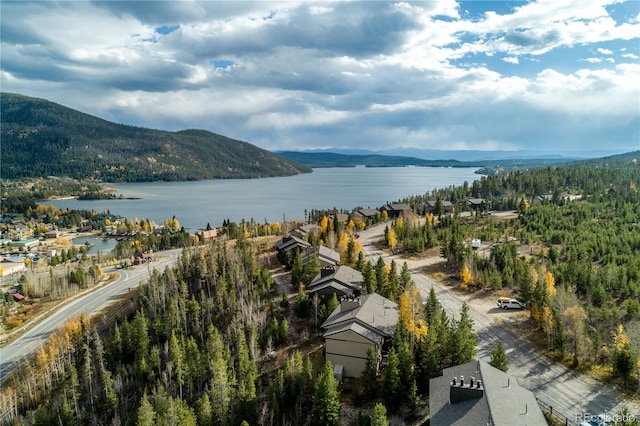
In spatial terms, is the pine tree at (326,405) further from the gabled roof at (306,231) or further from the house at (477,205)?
the house at (477,205)

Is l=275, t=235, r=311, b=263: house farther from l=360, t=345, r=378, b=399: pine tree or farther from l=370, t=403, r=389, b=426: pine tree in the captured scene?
l=370, t=403, r=389, b=426: pine tree

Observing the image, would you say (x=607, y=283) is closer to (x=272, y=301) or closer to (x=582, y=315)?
(x=582, y=315)

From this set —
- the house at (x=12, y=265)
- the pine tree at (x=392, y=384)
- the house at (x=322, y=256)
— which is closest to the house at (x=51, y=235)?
the house at (x=12, y=265)

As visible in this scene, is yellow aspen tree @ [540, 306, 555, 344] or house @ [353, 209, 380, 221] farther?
house @ [353, 209, 380, 221]

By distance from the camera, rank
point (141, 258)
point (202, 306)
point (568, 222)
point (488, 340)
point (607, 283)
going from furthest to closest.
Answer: point (141, 258) → point (568, 222) → point (202, 306) → point (607, 283) → point (488, 340)

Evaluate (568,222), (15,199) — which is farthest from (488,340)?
(15,199)

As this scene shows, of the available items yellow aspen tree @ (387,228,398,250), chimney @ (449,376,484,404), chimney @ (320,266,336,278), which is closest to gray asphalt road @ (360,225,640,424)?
chimney @ (449,376,484,404)
